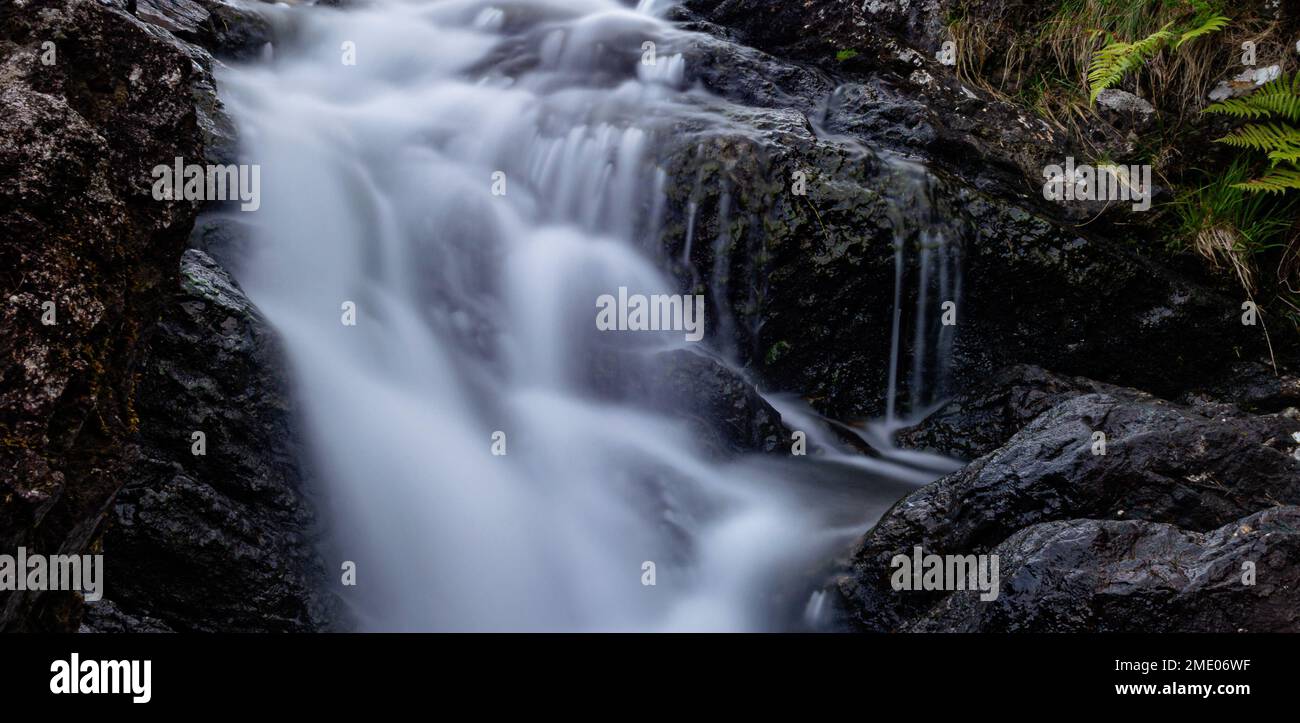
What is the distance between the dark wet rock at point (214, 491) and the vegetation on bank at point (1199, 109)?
18.6ft

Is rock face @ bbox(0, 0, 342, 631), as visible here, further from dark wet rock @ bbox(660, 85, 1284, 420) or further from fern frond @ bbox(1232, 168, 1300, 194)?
fern frond @ bbox(1232, 168, 1300, 194)

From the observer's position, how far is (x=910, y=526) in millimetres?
3998

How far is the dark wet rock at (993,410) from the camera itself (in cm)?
539

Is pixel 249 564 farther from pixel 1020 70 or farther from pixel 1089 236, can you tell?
pixel 1020 70

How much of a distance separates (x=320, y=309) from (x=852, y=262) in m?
3.61

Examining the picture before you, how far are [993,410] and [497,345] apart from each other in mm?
3474

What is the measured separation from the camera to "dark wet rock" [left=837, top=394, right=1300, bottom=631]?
3.57 meters

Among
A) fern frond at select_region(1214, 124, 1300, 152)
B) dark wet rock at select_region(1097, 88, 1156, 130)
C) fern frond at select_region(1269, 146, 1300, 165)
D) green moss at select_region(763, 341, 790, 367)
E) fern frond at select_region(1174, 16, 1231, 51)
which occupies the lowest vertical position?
green moss at select_region(763, 341, 790, 367)

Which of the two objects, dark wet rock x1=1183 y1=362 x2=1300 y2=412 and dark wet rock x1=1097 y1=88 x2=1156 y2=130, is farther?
dark wet rock x1=1097 y1=88 x2=1156 y2=130

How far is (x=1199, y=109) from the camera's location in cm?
613

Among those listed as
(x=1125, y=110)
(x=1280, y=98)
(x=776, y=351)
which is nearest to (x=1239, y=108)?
(x=1280, y=98)

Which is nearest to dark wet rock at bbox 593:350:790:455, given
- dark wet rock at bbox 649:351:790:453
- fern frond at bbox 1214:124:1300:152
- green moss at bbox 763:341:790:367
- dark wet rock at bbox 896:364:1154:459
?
dark wet rock at bbox 649:351:790:453

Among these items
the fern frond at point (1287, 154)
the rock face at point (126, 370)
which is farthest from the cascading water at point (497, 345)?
the fern frond at point (1287, 154)

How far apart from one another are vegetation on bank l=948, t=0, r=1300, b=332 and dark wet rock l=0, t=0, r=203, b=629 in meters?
5.69
